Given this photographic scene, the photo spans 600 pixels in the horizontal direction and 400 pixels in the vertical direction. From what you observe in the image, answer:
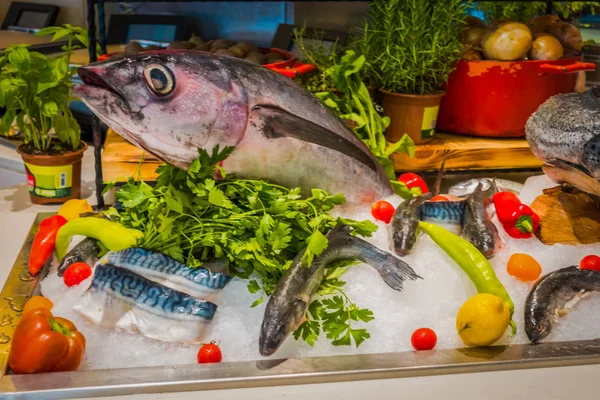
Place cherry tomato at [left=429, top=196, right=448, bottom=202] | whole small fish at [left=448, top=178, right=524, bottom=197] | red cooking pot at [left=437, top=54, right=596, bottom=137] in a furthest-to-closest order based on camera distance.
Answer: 1. red cooking pot at [left=437, top=54, right=596, bottom=137]
2. whole small fish at [left=448, top=178, right=524, bottom=197]
3. cherry tomato at [left=429, top=196, right=448, bottom=202]

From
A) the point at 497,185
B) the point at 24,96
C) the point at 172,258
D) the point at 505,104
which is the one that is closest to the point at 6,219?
the point at 24,96

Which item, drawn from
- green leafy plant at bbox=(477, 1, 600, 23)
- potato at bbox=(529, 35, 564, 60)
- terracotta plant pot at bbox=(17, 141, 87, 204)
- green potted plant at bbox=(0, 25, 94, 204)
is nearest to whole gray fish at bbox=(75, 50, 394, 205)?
green potted plant at bbox=(0, 25, 94, 204)

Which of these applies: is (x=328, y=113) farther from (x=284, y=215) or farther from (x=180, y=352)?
(x=180, y=352)

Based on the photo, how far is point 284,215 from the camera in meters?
1.26

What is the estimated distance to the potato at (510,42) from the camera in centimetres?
198

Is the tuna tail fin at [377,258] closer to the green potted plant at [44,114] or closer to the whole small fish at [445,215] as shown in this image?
the whole small fish at [445,215]

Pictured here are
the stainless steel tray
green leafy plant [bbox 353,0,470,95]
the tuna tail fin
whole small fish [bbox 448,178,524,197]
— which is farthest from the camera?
green leafy plant [bbox 353,0,470,95]

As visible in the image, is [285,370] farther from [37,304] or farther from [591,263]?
[591,263]

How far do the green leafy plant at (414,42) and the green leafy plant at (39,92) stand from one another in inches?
32.6

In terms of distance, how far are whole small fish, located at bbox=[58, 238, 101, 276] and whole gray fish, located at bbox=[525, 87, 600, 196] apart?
38.7 inches

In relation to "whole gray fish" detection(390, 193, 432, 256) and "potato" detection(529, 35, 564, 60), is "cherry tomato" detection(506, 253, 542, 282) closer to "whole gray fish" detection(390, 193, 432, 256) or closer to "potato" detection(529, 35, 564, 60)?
"whole gray fish" detection(390, 193, 432, 256)

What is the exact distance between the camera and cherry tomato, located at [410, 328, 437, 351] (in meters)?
1.16

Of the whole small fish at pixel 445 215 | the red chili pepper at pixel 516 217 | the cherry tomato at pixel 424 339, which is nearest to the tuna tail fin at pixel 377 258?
the cherry tomato at pixel 424 339

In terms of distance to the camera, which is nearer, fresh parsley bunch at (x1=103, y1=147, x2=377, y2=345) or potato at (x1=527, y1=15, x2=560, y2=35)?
fresh parsley bunch at (x1=103, y1=147, x2=377, y2=345)
